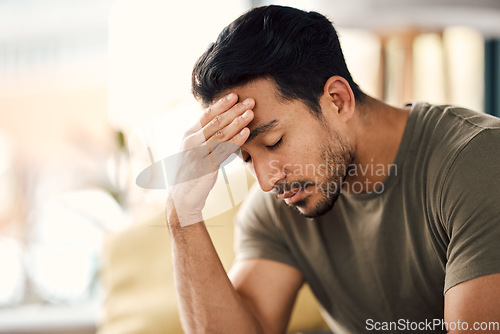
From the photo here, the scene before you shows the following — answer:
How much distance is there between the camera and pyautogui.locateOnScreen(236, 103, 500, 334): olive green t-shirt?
886 mm

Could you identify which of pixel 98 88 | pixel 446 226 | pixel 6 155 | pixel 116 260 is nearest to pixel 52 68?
pixel 98 88

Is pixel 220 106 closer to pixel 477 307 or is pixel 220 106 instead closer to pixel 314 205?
pixel 314 205

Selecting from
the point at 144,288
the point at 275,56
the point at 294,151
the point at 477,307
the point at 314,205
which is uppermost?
the point at 275,56

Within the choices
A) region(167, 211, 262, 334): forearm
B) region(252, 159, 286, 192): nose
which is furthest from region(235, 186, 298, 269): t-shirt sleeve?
region(252, 159, 286, 192): nose

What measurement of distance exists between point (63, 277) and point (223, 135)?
1.66 meters

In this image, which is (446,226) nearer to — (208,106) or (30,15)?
(208,106)

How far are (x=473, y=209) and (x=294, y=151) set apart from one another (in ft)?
1.02

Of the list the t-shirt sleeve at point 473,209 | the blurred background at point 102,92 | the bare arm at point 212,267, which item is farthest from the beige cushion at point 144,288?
the t-shirt sleeve at point 473,209

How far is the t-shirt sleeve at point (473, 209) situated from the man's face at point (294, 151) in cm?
21

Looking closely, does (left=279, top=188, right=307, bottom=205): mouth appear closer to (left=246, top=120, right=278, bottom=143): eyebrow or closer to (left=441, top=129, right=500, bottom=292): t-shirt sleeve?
(left=246, top=120, right=278, bottom=143): eyebrow

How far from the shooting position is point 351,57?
2.14 m

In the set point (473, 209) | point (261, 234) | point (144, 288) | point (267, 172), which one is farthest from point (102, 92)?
point (473, 209)

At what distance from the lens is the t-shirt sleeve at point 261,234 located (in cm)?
124

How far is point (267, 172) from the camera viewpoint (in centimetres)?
99
